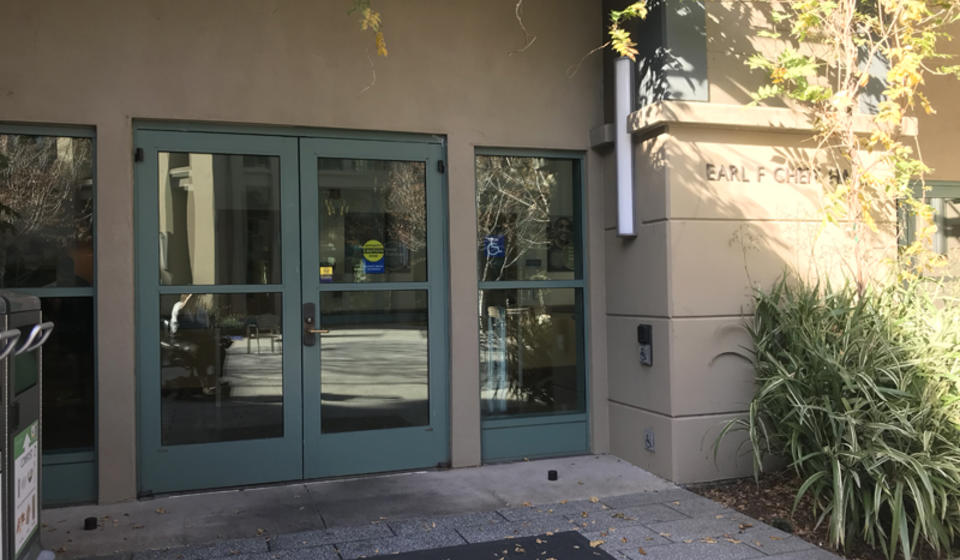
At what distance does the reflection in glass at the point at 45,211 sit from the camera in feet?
15.2

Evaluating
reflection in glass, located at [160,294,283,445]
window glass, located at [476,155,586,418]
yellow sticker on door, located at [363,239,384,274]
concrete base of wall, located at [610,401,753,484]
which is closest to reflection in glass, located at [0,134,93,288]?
reflection in glass, located at [160,294,283,445]

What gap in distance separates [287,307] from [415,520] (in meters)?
1.77

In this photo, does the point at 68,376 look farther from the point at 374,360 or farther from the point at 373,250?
the point at 373,250

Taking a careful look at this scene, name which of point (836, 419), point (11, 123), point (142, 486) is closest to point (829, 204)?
point (836, 419)

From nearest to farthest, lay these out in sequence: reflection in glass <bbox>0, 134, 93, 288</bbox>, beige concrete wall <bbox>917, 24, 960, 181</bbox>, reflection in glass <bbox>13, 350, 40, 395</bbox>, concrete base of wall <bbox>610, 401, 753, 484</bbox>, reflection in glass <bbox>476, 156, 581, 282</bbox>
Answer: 1. reflection in glass <bbox>13, 350, 40, 395</bbox>
2. reflection in glass <bbox>0, 134, 93, 288</bbox>
3. concrete base of wall <bbox>610, 401, 753, 484</bbox>
4. reflection in glass <bbox>476, 156, 581, 282</bbox>
5. beige concrete wall <bbox>917, 24, 960, 181</bbox>

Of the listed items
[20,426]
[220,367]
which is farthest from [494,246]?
[20,426]

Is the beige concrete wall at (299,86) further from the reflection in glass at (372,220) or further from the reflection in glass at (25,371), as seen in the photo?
the reflection in glass at (25,371)

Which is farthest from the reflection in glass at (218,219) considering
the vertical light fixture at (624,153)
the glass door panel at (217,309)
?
the vertical light fixture at (624,153)

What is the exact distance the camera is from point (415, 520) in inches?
172

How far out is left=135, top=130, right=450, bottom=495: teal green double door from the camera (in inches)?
193

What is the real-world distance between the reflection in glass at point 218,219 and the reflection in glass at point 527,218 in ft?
5.28

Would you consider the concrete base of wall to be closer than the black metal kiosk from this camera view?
No

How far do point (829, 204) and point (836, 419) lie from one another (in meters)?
2.01

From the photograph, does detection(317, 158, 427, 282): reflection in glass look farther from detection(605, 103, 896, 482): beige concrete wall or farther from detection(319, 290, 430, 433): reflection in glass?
detection(605, 103, 896, 482): beige concrete wall
